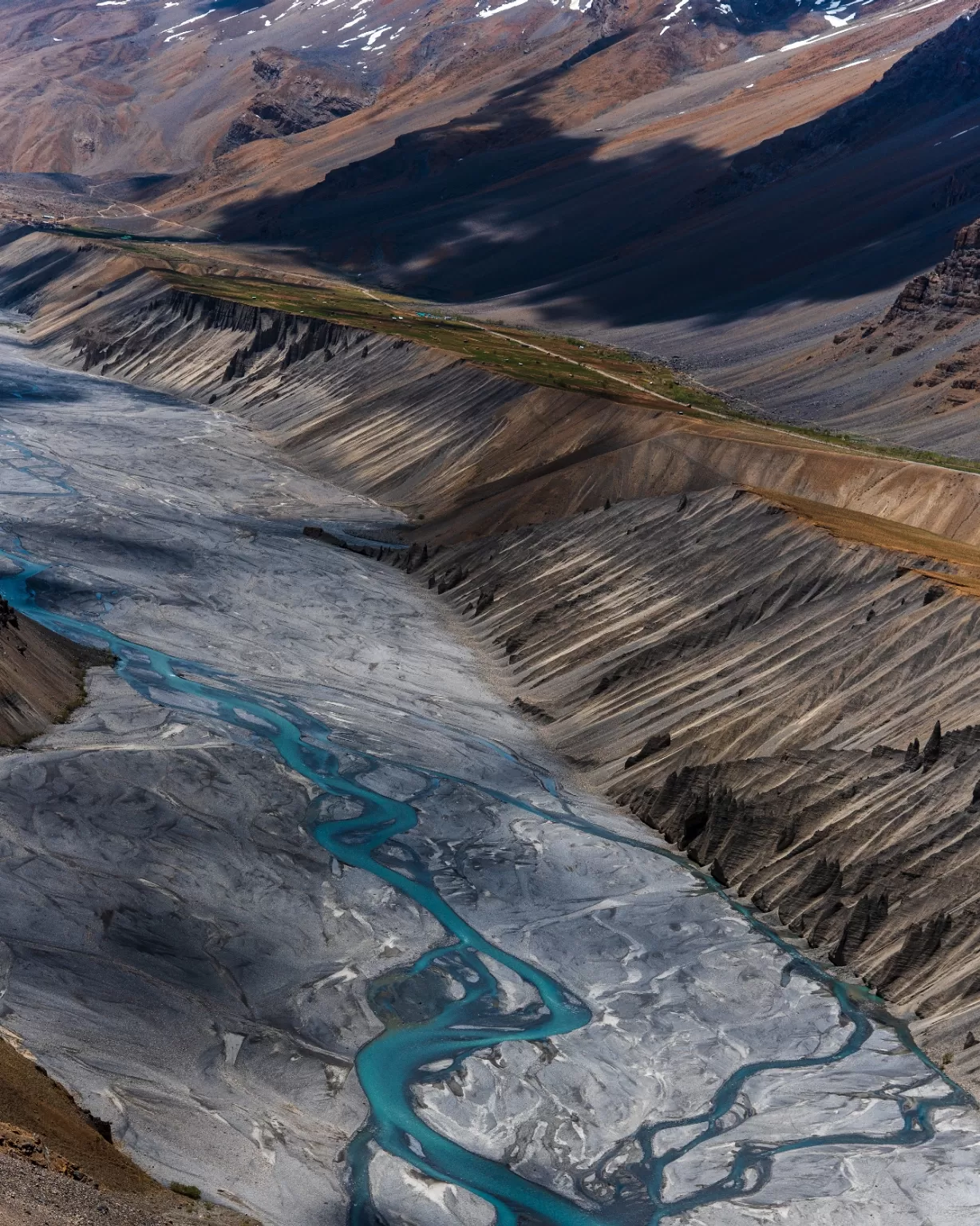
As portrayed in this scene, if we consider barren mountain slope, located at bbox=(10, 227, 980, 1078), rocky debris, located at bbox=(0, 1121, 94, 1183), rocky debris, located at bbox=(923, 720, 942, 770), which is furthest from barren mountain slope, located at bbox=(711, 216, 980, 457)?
rocky debris, located at bbox=(0, 1121, 94, 1183)

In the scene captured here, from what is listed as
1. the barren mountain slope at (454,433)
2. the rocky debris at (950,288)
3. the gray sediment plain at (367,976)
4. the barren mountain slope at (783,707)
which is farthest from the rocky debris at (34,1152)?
the rocky debris at (950,288)

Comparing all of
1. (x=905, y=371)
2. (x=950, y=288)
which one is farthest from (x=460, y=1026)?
(x=950, y=288)

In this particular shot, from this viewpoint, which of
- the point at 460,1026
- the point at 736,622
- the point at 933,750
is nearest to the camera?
the point at 460,1026

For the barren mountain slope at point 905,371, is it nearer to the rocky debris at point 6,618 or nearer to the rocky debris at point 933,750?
the rocky debris at point 933,750

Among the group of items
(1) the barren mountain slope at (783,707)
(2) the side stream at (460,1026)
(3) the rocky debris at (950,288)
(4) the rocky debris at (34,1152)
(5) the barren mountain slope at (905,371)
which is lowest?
(5) the barren mountain slope at (905,371)

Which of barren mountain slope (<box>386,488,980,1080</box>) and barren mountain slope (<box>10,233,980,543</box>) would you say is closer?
barren mountain slope (<box>386,488,980,1080</box>)

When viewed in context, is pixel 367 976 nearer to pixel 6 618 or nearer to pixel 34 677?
pixel 34 677

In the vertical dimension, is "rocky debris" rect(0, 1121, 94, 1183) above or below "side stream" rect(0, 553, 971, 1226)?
above

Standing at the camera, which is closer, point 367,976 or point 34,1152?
point 34,1152

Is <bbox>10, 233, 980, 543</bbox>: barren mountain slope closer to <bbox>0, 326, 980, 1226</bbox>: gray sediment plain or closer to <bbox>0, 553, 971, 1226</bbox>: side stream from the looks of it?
<bbox>0, 326, 980, 1226</bbox>: gray sediment plain
